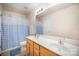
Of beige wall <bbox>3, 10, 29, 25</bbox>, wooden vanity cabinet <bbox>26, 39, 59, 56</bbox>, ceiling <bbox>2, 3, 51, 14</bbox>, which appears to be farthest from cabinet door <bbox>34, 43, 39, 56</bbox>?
ceiling <bbox>2, 3, 51, 14</bbox>

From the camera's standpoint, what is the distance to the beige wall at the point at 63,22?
154 centimetres

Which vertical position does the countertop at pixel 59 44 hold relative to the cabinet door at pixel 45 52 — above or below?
above

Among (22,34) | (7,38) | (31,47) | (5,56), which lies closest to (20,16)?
(22,34)

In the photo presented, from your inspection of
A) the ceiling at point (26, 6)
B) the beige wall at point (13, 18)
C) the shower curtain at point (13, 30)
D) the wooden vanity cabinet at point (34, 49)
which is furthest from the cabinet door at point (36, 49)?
the ceiling at point (26, 6)

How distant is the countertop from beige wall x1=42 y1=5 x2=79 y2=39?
79 millimetres

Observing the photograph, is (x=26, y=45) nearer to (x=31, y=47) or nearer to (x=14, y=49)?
(x=31, y=47)

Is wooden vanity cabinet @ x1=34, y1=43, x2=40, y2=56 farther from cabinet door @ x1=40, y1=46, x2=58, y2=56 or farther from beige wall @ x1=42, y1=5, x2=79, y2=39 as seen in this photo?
beige wall @ x1=42, y1=5, x2=79, y2=39

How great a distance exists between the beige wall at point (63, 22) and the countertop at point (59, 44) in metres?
0.08

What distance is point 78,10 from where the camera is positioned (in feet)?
5.08

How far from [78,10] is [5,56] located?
131cm

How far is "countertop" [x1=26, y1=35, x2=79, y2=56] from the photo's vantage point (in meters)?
1.46

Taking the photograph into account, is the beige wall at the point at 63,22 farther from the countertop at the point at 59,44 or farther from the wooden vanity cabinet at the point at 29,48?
the wooden vanity cabinet at the point at 29,48

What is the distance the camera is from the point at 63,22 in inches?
62.2

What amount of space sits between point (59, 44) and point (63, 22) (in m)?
0.34
